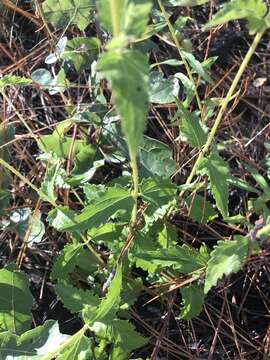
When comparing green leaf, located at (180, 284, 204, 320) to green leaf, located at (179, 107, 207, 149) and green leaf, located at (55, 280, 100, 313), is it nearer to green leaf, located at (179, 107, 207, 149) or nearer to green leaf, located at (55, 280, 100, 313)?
green leaf, located at (55, 280, 100, 313)

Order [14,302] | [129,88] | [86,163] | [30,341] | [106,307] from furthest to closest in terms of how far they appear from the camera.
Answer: [86,163], [14,302], [30,341], [106,307], [129,88]

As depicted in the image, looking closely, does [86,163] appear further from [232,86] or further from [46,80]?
[232,86]

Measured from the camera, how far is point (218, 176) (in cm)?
109

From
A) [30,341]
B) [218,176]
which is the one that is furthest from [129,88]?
[30,341]

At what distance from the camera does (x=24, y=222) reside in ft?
4.71

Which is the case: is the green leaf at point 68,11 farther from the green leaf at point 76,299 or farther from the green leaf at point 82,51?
the green leaf at point 76,299

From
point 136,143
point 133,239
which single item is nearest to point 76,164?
point 133,239

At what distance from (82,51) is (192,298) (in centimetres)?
A: 62

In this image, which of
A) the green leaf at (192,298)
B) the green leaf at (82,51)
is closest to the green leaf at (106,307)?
the green leaf at (192,298)

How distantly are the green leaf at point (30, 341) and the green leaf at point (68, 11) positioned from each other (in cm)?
71

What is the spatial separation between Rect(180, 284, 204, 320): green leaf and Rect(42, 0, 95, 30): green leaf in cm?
66

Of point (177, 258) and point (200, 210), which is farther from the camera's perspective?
point (200, 210)

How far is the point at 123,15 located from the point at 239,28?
1.13 m

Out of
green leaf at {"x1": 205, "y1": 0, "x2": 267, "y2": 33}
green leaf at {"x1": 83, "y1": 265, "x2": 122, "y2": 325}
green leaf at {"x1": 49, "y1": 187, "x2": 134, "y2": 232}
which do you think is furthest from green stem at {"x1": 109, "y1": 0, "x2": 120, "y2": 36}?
green leaf at {"x1": 83, "y1": 265, "x2": 122, "y2": 325}
